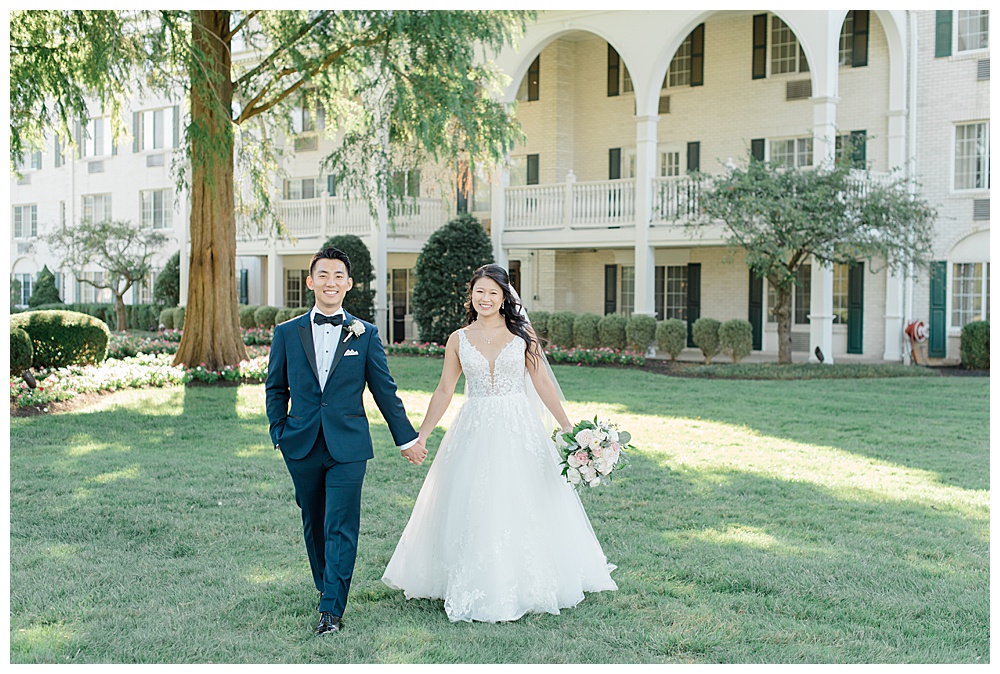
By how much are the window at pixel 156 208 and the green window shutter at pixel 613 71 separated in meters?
16.0

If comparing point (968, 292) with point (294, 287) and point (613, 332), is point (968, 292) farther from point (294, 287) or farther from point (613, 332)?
point (294, 287)

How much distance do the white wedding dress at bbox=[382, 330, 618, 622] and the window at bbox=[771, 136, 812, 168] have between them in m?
18.0

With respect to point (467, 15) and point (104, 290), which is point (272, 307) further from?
point (467, 15)

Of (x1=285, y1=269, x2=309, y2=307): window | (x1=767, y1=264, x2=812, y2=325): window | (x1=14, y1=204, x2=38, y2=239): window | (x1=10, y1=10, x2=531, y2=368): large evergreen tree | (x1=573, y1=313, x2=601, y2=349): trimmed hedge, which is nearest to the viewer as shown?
(x1=10, y1=10, x2=531, y2=368): large evergreen tree

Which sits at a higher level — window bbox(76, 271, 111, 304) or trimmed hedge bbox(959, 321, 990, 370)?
window bbox(76, 271, 111, 304)

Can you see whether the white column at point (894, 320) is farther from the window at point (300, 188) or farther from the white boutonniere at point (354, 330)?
the white boutonniere at point (354, 330)

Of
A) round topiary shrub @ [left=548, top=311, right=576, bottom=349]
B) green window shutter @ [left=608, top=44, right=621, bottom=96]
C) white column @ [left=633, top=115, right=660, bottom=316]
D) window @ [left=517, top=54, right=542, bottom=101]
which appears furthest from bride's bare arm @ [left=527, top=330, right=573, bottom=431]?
window @ [left=517, top=54, right=542, bottom=101]

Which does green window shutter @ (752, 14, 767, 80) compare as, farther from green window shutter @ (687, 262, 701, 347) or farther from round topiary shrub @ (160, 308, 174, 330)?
round topiary shrub @ (160, 308, 174, 330)

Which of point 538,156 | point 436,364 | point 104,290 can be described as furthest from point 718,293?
point 104,290

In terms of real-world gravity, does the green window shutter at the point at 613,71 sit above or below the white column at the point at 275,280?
above

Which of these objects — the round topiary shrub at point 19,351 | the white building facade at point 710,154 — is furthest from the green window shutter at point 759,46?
the round topiary shrub at point 19,351

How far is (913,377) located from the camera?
1753 centimetres

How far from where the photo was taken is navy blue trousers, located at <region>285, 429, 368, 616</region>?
4863mm

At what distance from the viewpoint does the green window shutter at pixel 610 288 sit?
966 inches
